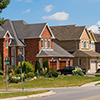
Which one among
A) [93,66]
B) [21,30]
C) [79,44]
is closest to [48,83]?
[21,30]

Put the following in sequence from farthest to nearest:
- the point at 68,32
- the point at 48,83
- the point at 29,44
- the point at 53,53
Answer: the point at 68,32, the point at 53,53, the point at 29,44, the point at 48,83

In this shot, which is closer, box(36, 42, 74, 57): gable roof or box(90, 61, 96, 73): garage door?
box(36, 42, 74, 57): gable roof

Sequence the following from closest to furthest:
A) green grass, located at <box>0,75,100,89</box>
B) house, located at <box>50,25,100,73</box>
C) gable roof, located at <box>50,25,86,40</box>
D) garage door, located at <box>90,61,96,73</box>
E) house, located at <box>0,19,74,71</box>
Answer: green grass, located at <box>0,75,100,89</box>, house, located at <box>0,19,74,71</box>, house, located at <box>50,25,100,73</box>, garage door, located at <box>90,61,96,73</box>, gable roof, located at <box>50,25,86,40</box>

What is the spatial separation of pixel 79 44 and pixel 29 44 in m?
14.5

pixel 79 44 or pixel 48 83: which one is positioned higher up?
pixel 79 44

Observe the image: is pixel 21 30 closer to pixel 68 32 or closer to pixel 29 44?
pixel 29 44

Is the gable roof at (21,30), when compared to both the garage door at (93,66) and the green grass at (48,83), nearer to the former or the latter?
the green grass at (48,83)

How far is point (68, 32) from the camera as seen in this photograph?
2515 inches

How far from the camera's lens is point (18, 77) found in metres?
35.8

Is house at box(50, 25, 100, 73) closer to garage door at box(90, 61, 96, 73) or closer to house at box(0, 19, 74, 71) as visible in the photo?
garage door at box(90, 61, 96, 73)

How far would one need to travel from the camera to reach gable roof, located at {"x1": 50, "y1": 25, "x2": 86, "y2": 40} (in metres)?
62.0

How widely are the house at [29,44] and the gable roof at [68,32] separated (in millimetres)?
8694

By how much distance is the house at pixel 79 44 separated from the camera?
59375 millimetres

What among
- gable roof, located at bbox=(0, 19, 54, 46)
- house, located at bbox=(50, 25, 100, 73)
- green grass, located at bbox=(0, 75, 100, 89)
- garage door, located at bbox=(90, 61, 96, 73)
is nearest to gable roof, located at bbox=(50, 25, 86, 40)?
house, located at bbox=(50, 25, 100, 73)
